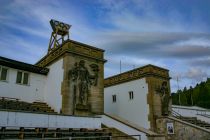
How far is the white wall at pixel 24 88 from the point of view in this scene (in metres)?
16.9

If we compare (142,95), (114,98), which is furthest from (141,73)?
(114,98)

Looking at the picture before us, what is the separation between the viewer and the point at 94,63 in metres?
19.1

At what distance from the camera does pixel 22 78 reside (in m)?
18.0

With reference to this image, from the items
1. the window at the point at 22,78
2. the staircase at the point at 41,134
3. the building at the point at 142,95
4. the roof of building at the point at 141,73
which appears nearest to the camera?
the staircase at the point at 41,134

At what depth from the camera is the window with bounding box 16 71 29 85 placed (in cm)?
1786

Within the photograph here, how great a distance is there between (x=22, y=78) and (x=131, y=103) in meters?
11.2

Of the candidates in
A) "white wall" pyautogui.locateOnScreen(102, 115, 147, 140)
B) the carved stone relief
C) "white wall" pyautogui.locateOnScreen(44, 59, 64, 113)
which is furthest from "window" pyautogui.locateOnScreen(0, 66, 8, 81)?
"white wall" pyautogui.locateOnScreen(102, 115, 147, 140)

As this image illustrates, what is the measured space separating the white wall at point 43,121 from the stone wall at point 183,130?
6.82 meters

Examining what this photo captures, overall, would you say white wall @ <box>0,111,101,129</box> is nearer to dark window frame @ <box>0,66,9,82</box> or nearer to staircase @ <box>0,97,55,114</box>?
staircase @ <box>0,97,55,114</box>

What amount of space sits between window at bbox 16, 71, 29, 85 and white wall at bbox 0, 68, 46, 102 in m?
0.28

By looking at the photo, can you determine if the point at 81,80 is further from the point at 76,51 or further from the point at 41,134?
the point at 41,134

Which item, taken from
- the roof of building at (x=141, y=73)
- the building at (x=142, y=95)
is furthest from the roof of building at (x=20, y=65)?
the building at (x=142, y=95)

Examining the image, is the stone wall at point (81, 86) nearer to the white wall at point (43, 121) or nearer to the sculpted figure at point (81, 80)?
the sculpted figure at point (81, 80)

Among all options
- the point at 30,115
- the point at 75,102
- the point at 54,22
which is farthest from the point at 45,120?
the point at 54,22
